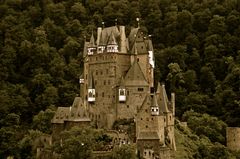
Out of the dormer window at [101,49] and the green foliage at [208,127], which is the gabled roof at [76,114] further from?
the green foliage at [208,127]

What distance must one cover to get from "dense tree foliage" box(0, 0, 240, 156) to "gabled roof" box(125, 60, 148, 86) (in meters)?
15.9

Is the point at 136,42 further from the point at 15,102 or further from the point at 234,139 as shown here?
the point at 15,102

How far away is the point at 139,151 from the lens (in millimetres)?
67688

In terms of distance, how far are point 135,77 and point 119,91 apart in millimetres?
2298

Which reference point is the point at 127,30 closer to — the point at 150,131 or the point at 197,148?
the point at 197,148

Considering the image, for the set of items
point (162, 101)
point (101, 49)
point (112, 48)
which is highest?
point (101, 49)

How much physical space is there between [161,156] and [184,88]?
118 ft

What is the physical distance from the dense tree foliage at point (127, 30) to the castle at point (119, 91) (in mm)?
12063

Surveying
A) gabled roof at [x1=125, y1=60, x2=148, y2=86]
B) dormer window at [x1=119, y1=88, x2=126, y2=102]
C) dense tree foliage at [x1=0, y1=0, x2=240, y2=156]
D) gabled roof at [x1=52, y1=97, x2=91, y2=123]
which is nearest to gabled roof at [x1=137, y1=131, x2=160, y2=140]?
dormer window at [x1=119, y1=88, x2=126, y2=102]

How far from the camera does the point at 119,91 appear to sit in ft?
238

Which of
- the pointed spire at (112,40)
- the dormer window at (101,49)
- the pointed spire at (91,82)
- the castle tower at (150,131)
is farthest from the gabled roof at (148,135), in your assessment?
the dormer window at (101,49)

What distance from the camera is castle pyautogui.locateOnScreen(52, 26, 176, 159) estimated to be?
71.3 meters

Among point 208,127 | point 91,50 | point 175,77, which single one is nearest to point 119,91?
point 91,50

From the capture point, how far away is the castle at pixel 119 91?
71.3 metres
